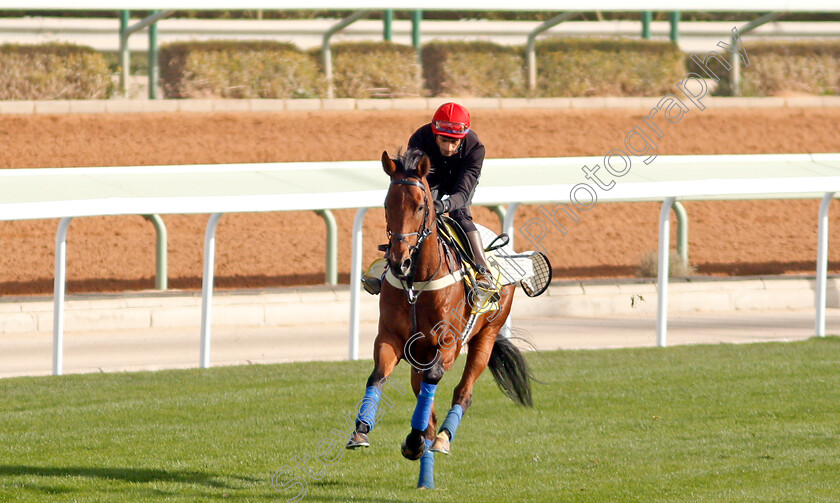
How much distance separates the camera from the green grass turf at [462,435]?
22.3 feet

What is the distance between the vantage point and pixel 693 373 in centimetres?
1089

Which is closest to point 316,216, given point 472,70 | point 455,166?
point 472,70

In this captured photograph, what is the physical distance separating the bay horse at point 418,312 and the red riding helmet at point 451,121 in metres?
0.56

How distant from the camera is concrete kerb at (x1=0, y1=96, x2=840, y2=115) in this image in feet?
68.9

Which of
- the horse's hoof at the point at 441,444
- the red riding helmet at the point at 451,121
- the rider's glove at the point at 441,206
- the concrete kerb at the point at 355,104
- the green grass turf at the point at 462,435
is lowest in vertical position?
the green grass turf at the point at 462,435

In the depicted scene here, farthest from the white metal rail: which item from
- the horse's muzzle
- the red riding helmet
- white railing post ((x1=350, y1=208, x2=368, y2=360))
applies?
the horse's muzzle

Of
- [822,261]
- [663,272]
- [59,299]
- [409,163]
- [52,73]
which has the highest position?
[52,73]

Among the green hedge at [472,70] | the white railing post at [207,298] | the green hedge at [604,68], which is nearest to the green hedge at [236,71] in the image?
the green hedge at [472,70]

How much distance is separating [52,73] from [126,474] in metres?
15.9

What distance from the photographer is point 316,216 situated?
2072 centimetres

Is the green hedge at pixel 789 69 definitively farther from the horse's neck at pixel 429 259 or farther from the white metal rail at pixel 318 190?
the horse's neck at pixel 429 259

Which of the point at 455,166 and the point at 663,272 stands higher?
the point at 455,166

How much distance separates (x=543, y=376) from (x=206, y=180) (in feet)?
14.4

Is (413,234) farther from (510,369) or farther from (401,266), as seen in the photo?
(510,369)
